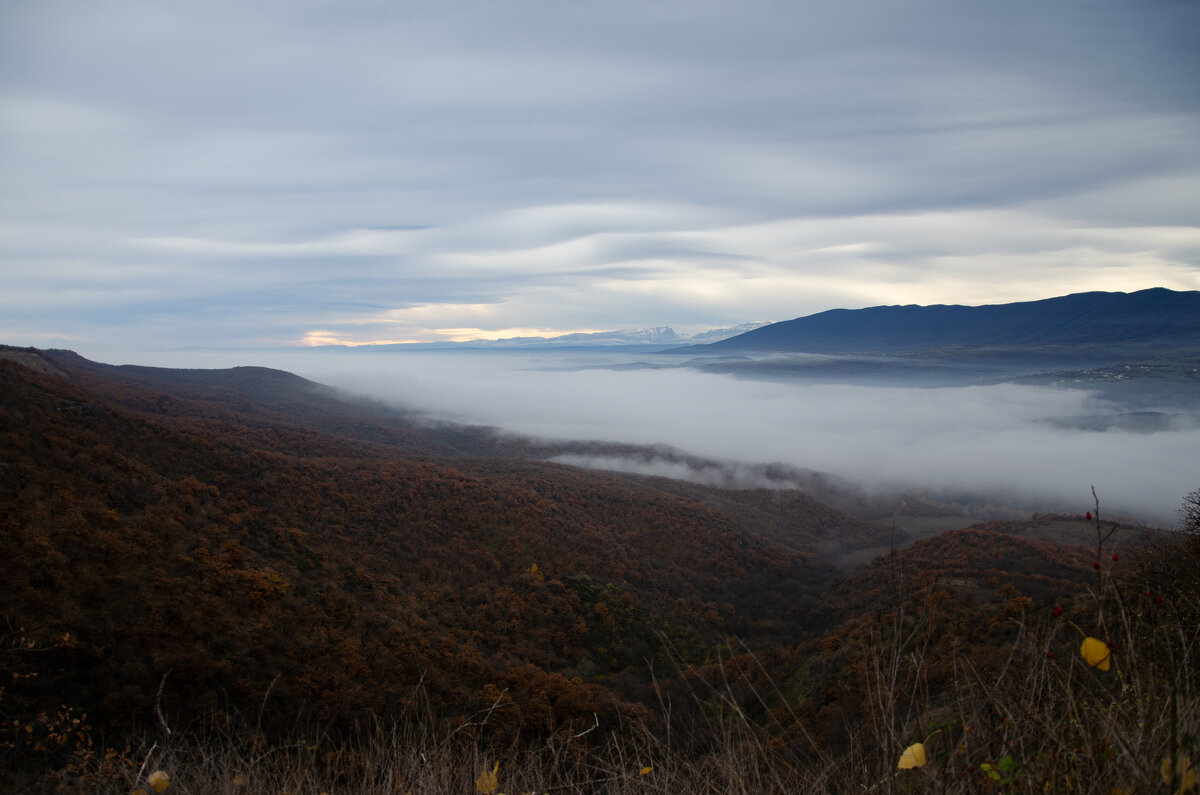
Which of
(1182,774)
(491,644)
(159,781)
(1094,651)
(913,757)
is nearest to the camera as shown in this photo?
(1094,651)

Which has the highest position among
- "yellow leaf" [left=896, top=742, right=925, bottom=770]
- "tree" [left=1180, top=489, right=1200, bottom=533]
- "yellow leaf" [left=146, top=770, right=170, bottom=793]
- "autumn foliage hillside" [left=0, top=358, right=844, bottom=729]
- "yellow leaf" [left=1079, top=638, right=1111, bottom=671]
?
"yellow leaf" [left=1079, top=638, right=1111, bottom=671]

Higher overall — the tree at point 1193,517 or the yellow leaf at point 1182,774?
the yellow leaf at point 1182,774

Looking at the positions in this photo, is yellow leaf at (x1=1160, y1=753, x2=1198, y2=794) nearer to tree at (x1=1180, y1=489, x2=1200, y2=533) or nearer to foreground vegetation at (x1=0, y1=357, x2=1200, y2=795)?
foreground vegetation at (x1=0, y1=357, x2=1200, y2=795)

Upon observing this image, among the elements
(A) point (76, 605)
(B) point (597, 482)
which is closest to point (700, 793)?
(A) point (76, 605)

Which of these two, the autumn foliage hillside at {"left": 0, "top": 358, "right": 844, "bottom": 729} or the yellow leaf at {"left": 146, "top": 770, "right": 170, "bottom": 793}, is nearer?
the yellow leaf at {"left": 146, "top": 770, "right": 170, "bottom": 793}

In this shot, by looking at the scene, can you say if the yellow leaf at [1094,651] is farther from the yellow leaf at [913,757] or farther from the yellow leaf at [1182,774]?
the yellow leaf at [913,757]

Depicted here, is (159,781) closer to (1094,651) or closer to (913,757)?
(913,757)

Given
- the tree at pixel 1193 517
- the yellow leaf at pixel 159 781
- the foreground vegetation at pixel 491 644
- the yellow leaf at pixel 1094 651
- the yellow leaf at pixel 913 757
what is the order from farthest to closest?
1. the tree at pixel 1193 517
2. the foreground vegetation at pixel 491 644
3. the yellow leaf at pixel 159 781
4. the yellow leaf at pixel 913 757
5. the yellow leaf at pixel 1094 651

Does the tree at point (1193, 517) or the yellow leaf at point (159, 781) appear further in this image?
the tree at point (1193, 517)

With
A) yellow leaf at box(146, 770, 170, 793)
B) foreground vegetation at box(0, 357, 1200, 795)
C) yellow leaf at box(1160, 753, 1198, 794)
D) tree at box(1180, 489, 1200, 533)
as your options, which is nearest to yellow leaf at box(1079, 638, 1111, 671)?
foreground vegetation at box(0, 357, 1200, 795)

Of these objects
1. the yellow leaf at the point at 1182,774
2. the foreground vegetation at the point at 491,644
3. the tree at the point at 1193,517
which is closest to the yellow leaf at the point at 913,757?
the foreground vegetation at the point at 491,644

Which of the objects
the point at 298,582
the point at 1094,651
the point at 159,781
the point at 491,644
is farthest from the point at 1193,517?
the point at 298,582

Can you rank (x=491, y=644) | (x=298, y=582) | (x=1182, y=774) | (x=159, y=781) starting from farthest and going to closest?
1. (x=491, y=644)
2. (x=298, y=582)
3. (x=159, y=781)
4. (x=1182, y=774)

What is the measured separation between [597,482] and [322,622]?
58.6m
